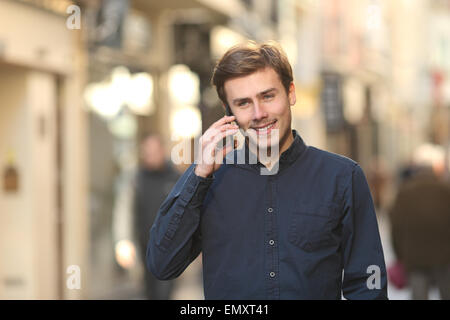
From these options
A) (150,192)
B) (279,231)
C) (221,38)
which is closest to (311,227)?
(279,231)

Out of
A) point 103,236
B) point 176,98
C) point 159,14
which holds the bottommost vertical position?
point 103,236

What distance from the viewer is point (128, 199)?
12125 mm

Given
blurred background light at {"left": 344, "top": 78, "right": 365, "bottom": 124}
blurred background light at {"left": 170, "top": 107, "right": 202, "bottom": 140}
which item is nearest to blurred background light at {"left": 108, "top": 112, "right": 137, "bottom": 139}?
blurred background light at {"left": 170, "top": 107, "right": 202, "bottom": 140}

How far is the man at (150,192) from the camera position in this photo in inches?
332

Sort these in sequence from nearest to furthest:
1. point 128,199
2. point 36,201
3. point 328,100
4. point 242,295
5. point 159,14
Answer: point 242,295, point 36,201, point 128,199, point 159,14, point 328,100

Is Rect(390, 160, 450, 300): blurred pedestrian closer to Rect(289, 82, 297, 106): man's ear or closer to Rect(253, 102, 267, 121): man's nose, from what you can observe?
Rect(289, 82, 297, 106): man's ear

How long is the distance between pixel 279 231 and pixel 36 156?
6.49 metres

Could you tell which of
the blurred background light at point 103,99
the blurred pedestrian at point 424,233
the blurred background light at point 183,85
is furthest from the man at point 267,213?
the blurred background light at point 183,85
